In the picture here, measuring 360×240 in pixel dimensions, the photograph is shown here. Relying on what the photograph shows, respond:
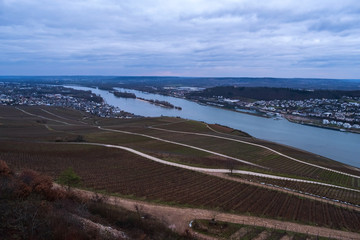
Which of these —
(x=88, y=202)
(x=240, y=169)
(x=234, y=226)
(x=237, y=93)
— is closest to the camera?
(x=88, y=202)

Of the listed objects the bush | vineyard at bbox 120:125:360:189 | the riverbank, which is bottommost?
vineyard at bbox 120:125:360:189

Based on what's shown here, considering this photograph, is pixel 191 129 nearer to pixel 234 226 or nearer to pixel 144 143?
pixel 144 143

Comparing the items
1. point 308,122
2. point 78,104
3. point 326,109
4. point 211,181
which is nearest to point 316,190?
point 211,181

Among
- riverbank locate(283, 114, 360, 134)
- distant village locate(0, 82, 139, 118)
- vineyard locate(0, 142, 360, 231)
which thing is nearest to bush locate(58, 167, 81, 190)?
vineyard locate(0, 142, 360, 231)

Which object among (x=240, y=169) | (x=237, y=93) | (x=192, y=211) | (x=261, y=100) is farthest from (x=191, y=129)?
(x=237, y=93)

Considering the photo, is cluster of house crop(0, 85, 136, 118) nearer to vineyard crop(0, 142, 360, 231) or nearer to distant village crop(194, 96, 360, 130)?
distant village crop(194, 96, 360, 130)

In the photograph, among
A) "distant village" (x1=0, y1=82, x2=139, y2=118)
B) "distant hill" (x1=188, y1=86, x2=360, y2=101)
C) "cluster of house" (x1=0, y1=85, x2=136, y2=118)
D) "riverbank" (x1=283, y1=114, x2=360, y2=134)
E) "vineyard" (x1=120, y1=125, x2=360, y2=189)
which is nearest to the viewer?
"vineyard" (x1=120, y1=125, x2=360, y2=189)
